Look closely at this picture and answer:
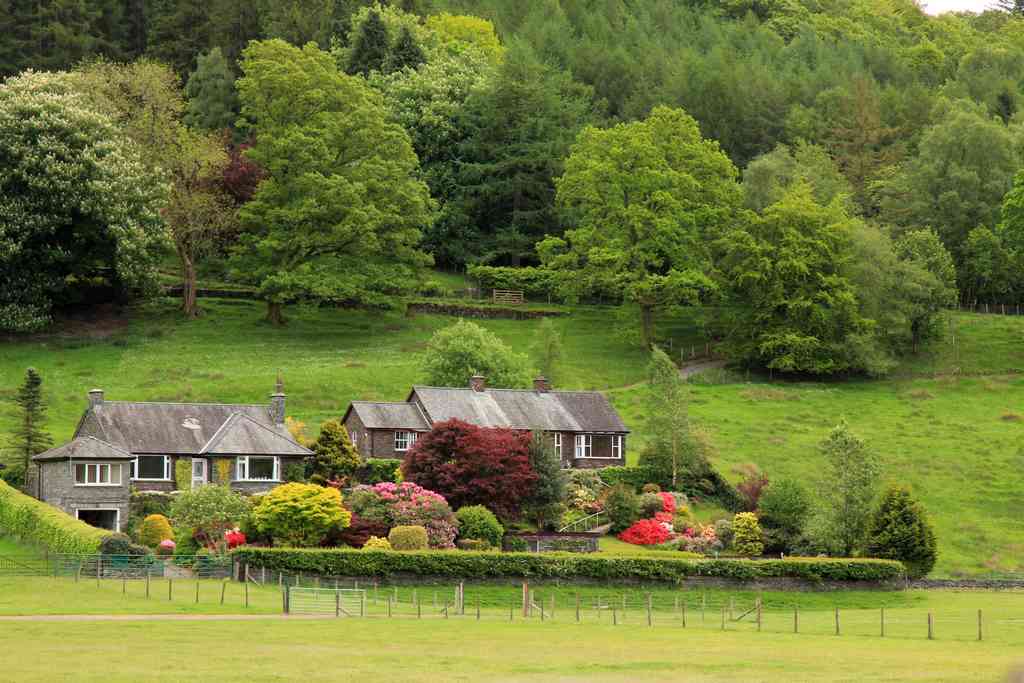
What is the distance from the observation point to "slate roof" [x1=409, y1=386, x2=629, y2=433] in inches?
3258

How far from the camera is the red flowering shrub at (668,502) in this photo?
259ft

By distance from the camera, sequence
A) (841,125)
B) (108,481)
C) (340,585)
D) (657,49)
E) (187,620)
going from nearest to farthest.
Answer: (187,620), (340,585), (108,481), (841,125), (657,49)

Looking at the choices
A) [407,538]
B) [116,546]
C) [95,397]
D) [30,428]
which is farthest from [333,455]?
[116,546]

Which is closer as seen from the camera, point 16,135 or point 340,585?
point 340,585

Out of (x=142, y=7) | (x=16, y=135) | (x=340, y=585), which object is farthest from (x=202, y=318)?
(x=142, y=7)

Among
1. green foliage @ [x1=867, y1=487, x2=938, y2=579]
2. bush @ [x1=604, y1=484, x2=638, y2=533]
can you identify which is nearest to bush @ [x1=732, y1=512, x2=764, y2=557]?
bush @ [x1=604, y1=484, x2=638, y2=533]

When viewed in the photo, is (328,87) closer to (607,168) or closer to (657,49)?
(607,168)

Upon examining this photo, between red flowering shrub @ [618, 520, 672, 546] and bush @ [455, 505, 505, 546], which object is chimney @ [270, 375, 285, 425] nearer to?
bush @ [455, 505, 505, 546]

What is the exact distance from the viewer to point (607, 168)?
112562mm

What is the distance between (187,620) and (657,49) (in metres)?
125

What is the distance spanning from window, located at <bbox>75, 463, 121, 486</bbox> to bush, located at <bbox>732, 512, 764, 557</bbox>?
2684 centimetres

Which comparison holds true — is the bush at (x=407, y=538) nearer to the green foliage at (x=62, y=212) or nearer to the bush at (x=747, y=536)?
the bush at (x=747, y=536)

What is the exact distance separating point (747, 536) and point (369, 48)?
73.5 meters

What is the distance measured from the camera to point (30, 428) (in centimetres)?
7631
